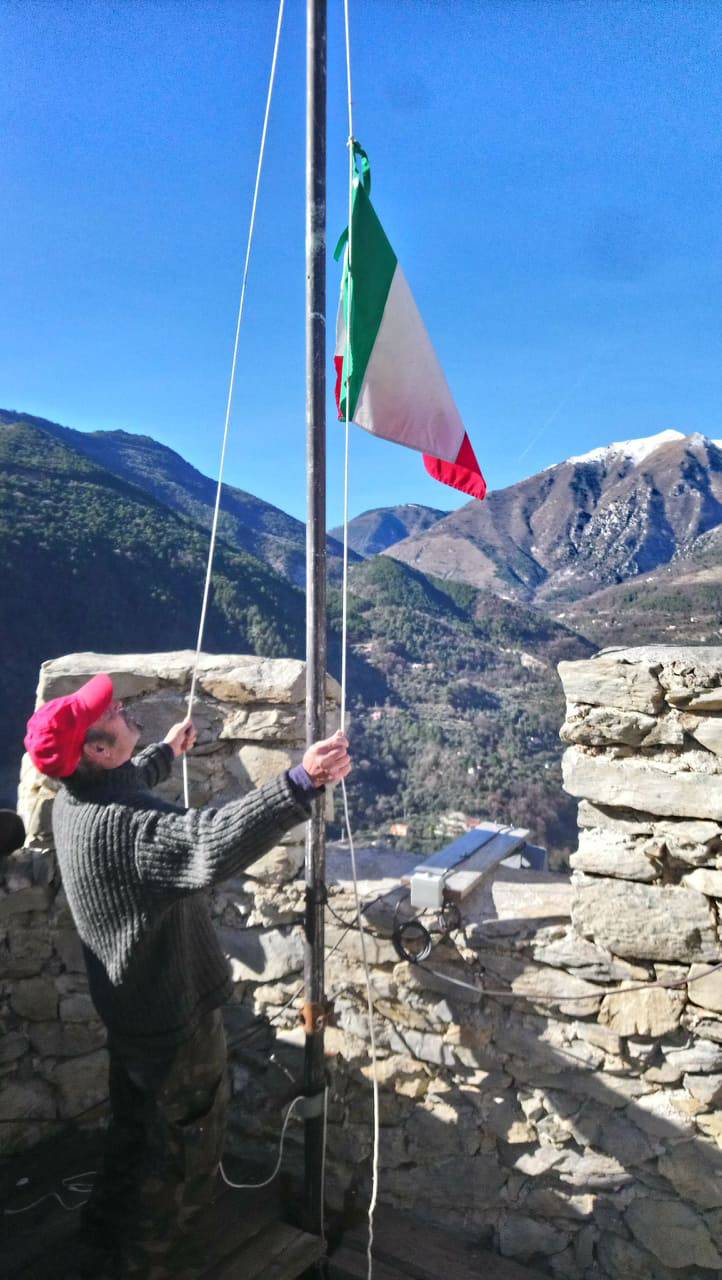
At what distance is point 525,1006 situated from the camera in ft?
8.82

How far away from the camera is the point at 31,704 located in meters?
14.6

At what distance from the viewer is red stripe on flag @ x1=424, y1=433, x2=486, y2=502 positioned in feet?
8.95

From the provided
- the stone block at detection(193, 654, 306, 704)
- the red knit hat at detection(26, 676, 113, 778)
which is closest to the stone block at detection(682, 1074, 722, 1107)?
the stone block at detection(193, 654, 306, 704)

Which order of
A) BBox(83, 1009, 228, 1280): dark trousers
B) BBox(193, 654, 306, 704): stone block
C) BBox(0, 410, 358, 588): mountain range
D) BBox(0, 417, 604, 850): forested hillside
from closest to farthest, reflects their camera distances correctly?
BBox(83, 1009, 228, 1280): dark trousers
BBox(193, 654, 306, 704): stone block
BBox(0, 417, 604, 850): forested hillside
BBox(0, 410, 358, 588): mountain range

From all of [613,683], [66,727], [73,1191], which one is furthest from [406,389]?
[73,1191]

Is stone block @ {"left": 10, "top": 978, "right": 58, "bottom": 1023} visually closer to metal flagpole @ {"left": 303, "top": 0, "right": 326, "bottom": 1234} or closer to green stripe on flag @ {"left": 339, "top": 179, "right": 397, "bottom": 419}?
metal flagpole @ {"left": 303, "top": 0, "right": 326, "bottom": 1234}

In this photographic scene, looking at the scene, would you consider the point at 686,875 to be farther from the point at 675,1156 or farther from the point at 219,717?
the point at 219,717

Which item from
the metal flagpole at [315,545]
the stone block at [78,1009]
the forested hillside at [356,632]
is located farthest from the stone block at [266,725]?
the forested hillside at [356,632]

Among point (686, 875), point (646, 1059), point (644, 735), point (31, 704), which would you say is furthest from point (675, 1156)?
point (31, 704)

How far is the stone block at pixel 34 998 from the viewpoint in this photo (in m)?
3.23

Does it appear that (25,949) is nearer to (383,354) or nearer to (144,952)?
(144,952)

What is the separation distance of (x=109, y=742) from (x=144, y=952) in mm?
605

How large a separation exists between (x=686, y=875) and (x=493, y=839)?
107cm

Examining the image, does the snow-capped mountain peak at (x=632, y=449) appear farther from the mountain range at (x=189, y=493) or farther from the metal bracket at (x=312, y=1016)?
the metal bracket at (x=312, y=1016)
